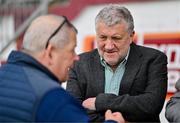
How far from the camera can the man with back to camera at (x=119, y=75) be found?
9.31 feet

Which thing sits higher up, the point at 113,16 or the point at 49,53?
the point at 113,16

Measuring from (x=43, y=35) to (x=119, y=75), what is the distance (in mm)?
951

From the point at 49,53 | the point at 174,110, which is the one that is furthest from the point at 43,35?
the point at 174,110

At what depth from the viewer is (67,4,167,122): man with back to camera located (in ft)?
9.31

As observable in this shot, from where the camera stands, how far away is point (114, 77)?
3010mm

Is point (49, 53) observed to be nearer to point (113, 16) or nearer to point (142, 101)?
point (113, 16)

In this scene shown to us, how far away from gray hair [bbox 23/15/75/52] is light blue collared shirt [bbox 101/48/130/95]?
83 centimetres

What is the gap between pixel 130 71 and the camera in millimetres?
3002

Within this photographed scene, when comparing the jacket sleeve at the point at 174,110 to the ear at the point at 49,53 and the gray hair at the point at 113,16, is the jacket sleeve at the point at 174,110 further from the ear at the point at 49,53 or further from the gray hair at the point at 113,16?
the ear at the point at 49,53

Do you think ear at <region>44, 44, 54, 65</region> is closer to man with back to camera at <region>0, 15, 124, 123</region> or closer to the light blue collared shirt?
man with back to camera at <region>0, 15, 124, 123</region>

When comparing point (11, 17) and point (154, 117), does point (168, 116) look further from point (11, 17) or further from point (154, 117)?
point (11, 17)

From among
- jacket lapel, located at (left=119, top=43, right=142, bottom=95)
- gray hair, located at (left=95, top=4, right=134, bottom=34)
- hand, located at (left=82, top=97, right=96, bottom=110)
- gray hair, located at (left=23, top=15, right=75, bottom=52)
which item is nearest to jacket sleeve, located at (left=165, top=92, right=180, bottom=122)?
jacket lapel, located at (left=119, top=43, right=142, bottom=95)

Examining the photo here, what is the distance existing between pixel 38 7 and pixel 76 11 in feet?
2.95

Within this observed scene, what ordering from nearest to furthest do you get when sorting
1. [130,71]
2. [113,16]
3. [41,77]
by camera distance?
1. [41,77]
2. [113,16]
3. [130,71]
